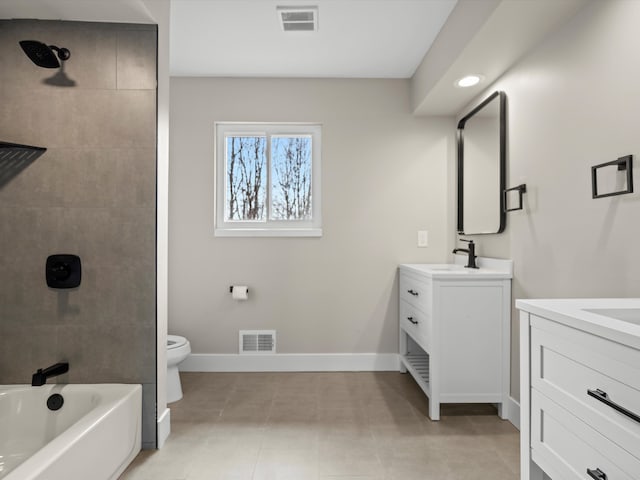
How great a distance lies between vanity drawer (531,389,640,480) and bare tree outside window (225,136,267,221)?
2547 millimetres

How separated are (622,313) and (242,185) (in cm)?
275

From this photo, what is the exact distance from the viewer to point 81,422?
157 centimetres

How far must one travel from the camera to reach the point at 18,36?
6.70 feet

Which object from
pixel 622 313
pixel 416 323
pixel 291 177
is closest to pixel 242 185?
pixel 291 177

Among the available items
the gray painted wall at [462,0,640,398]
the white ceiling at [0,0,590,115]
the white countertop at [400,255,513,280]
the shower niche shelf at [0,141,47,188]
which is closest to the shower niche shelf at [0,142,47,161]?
the shower niche shelf at [0,141,47,188]

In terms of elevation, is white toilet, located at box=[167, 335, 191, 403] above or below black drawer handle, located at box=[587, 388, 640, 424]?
below

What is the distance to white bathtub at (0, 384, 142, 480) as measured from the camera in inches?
64.1

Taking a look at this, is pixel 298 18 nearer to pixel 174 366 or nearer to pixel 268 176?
pixel 268 176

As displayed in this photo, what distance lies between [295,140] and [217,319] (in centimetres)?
158

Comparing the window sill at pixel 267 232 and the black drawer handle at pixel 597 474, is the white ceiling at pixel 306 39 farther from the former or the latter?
the black drawer handle at pixel 597 474

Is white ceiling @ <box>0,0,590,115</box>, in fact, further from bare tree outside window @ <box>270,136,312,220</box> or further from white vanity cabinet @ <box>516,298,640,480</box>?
white vanity cabinet @ <box>516,298,640,480</box>

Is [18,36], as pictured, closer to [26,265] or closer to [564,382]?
[26,265]

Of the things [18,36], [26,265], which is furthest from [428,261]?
[18,36]

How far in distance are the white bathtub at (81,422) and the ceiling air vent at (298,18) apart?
7.16 feet
